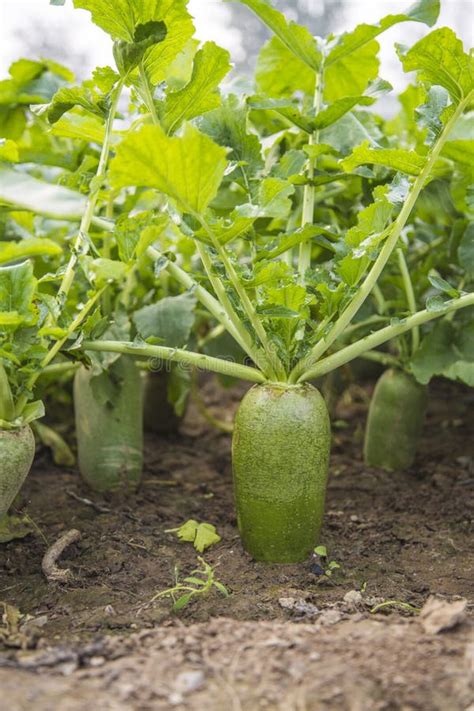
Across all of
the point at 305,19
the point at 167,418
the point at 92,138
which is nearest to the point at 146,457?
the point at 167,418

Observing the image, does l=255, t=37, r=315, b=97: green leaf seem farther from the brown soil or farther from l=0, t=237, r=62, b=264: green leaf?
the brown soil

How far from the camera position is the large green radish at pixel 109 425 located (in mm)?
1590

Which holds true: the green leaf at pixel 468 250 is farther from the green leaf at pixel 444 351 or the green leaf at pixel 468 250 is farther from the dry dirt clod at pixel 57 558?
the dry dirt clod at pixel 57 558

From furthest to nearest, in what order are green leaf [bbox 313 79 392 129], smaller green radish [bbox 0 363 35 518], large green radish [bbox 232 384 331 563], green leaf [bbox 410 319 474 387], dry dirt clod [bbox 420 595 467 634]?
green leaf [bbox 410 319 474 387] → green leaf [bbox 313 79 392 129] → large green radish [bbox 232 384 331 563] → smaller green radish [bbox 0 363 35 518] → dry dirt clod [bbox 420 595 467 634]

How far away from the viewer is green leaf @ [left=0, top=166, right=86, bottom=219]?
1.02 meters

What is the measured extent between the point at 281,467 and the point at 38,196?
57 cm

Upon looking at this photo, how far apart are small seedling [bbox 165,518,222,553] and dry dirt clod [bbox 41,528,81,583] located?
0.18 metres

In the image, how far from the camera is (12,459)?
3.80 ft

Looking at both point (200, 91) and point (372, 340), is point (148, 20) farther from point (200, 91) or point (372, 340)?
point (372, 340)

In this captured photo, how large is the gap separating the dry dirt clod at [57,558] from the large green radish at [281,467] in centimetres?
30

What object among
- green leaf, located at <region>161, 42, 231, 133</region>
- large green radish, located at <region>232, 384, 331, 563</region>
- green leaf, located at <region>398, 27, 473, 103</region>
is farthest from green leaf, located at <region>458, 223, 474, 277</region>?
green leaf, located at <region>161, 42, 231, 133</region>

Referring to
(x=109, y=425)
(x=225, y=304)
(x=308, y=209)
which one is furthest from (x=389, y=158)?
(x=109, y=425)

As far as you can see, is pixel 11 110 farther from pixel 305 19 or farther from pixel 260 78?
pixel 305 19

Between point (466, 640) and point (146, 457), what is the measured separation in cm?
111
